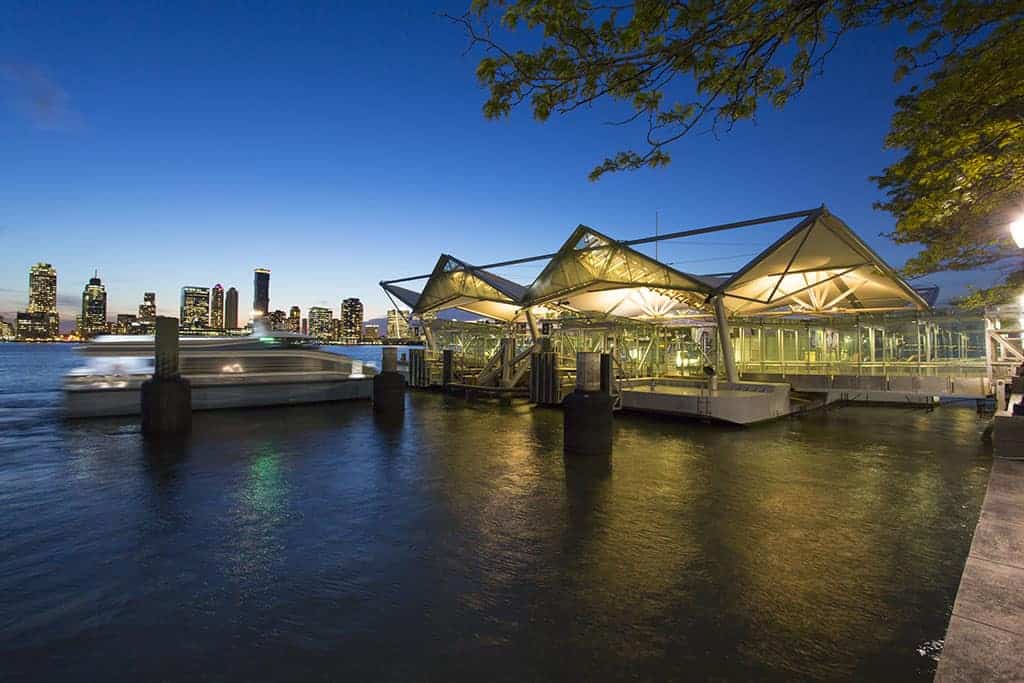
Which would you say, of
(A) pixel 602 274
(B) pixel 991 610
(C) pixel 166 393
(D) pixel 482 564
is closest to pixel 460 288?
(A) pixel 602 274

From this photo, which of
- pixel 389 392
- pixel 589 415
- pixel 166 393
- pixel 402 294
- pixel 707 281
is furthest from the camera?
pixel 402 294

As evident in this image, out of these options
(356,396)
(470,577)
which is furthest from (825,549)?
(356,396)

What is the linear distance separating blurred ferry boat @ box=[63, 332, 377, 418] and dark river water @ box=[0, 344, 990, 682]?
797 cm

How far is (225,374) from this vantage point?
859 inches

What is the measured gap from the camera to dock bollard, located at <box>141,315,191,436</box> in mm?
15352

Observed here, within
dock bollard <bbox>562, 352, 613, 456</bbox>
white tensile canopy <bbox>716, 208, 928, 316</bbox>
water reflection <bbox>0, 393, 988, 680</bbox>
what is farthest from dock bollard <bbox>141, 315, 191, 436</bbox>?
white tensile canopy <bbox>716, 208, 928, 316</bbox>

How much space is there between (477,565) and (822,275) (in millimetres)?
26044

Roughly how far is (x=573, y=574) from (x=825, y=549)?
3.22 m

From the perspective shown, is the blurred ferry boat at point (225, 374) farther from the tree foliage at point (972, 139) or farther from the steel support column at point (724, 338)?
the tree foliage at point (972, 139)

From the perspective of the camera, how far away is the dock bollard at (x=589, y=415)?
480 inches

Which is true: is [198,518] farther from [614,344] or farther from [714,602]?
[614,344]

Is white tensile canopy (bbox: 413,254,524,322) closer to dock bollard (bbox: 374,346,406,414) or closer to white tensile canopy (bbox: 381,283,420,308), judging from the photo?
white tensile canopy (bbox: 381,283,420,308)

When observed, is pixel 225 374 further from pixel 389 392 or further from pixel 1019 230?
pixel 1019 230

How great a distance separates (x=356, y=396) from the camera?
26281 mm
